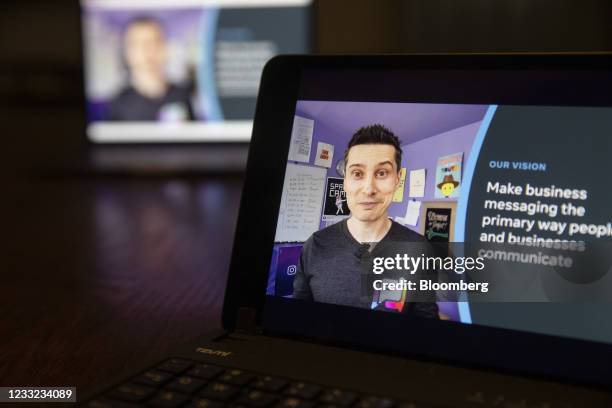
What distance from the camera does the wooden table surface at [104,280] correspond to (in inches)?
17.9

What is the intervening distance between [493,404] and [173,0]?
187 cm

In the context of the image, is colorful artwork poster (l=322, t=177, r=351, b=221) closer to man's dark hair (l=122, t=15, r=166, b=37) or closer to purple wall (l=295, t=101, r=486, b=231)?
purple wall (l=295, t=101, r=486, b=231)

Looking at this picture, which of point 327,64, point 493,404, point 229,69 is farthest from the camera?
point 229,69

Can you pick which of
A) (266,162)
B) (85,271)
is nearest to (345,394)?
(266,162)

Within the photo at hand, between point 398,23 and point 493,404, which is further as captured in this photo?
point 398,23

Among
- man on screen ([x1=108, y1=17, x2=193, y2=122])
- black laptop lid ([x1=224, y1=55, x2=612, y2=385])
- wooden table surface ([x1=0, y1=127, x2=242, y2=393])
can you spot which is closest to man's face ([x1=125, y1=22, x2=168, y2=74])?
man on screen ([x1=108, y1=17, x2=193, y2=122])

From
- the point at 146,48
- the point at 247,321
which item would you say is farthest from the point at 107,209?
the point at 146,48

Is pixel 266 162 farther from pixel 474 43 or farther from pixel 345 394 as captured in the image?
pixel 474 43

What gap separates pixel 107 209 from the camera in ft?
3.83

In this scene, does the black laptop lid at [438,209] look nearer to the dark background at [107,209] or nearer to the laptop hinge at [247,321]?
the laptop hinge at [247,321]

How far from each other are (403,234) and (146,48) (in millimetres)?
1746

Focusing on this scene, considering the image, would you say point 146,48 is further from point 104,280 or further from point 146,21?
point 104,280

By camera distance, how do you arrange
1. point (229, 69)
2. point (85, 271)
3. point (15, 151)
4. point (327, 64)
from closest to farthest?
1. point (327, 64)
2. point (85, 271)
3. point (229, 69)
4. point (15, 151)

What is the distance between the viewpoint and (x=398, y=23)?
7.97ft
